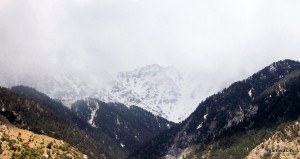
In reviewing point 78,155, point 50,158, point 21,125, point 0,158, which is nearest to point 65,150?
point 78,155

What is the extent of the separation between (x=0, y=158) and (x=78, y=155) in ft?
109

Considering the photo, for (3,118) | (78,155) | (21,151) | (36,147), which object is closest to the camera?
(21,151)

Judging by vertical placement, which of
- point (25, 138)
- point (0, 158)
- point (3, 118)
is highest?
point (3, 118)

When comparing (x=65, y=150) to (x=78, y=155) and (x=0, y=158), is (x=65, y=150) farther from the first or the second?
(x=0, y=158)

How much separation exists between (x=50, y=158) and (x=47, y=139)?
2095 cm

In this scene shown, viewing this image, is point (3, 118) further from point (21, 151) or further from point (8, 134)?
point (21, 151)

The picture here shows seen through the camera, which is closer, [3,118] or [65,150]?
[65,150]

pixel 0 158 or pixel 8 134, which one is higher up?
pixel 8 134

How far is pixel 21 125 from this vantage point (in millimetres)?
192750

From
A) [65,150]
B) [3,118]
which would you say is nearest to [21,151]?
[65,150]

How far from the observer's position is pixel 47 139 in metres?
157

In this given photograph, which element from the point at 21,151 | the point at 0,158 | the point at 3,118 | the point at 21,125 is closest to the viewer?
the point at 0,158

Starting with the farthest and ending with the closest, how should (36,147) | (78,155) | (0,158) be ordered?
(78,155), (36,147), (0,158)

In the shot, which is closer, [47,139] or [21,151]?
[21,151]
